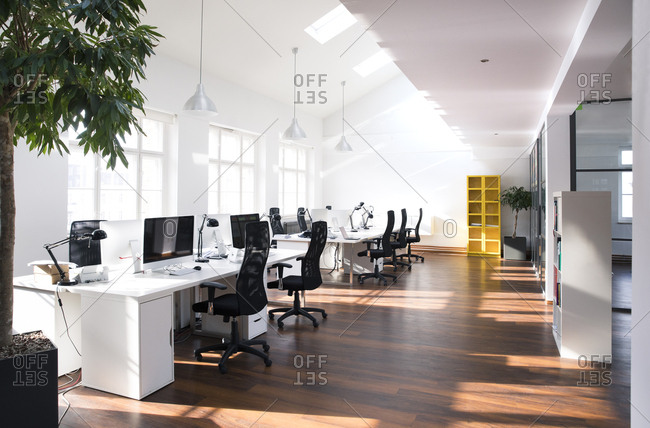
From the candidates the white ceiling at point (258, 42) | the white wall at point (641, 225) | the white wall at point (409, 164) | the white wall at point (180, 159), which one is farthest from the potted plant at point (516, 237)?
the white wall at point (641, 225)

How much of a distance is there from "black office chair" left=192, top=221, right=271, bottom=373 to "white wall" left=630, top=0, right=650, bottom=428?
8.55 feet

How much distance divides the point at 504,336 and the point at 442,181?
7.66m

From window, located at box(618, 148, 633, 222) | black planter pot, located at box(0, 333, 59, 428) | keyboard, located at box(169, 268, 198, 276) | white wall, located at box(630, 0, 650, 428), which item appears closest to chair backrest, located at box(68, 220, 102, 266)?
keyboard, located at box(169, 268, 198, 276)

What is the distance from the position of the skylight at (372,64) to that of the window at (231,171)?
10.2 feet

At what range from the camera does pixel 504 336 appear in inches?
178

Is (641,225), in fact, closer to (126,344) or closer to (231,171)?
(126,344)

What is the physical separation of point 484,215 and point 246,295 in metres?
8.81

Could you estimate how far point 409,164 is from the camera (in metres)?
12.0

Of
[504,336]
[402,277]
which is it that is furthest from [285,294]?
[504,336]

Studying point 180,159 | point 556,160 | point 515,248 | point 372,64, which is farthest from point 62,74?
point 515,248

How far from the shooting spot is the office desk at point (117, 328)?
3080 mm

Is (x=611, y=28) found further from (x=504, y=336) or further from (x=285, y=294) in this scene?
(x=285, y=294)

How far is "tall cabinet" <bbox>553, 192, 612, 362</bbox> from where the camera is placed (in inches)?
153

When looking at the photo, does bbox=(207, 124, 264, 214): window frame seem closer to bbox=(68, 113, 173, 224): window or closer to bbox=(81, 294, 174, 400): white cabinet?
bbox=(68, 113, 173, 224): window
